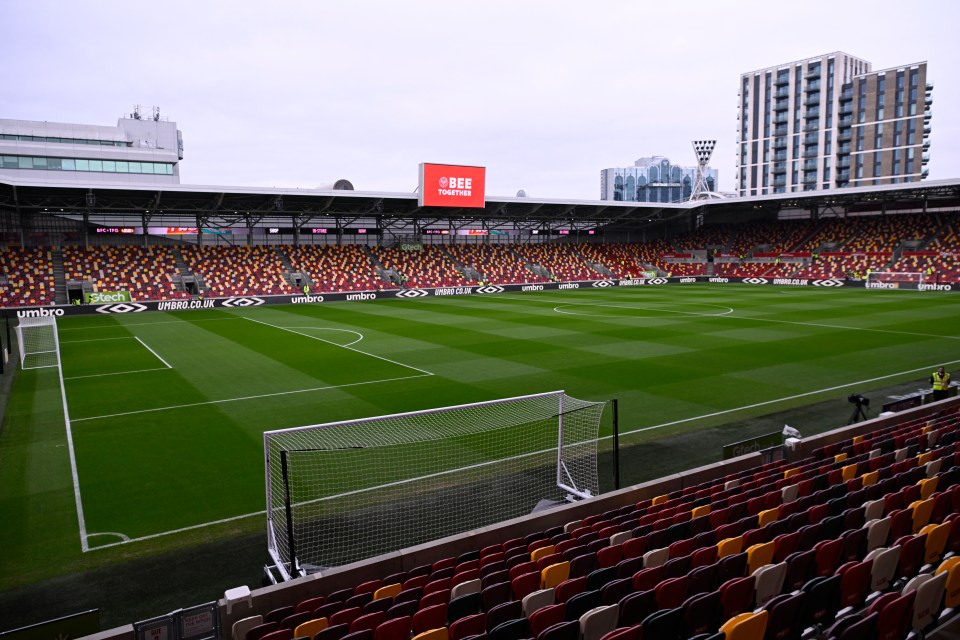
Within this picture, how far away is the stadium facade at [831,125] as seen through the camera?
115938 millimetres

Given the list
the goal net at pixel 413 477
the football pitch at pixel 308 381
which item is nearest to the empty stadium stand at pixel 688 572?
the goal net at pixel 413 477

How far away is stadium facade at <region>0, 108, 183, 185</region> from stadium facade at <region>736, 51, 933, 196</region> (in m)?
113

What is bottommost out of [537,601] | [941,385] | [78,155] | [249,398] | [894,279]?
[249,398]

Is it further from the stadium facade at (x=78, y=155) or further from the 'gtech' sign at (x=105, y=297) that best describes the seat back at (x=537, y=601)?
the stadium facade at (x=78, y=155)

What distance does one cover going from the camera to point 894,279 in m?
57.8

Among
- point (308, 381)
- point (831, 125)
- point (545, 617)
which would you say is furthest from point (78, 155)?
point (831, 125)

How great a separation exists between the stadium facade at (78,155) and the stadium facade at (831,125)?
4436 inches

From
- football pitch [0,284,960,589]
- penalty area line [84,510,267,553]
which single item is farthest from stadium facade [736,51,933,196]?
penalty area line [84,510,267,553]

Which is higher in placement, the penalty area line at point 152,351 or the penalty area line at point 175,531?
the penalty area line at point 152,351

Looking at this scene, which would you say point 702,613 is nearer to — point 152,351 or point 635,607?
point 635,607

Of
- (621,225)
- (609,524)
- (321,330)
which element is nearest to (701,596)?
(609,524)

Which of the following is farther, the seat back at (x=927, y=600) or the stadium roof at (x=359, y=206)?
the stadium roof at (x=359, y=206)

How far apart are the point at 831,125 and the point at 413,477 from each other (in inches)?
5376

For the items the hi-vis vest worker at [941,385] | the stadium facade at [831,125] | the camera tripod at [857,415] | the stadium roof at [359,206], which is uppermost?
the stadium facade at [831,125]
